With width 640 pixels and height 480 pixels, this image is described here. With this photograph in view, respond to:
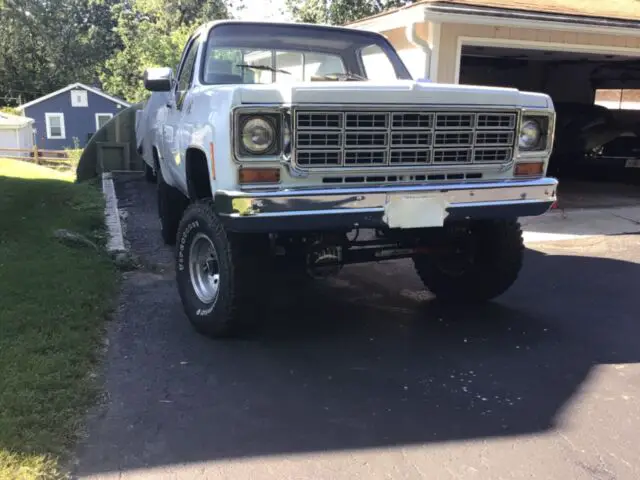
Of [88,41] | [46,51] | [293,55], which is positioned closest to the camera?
[293,55]

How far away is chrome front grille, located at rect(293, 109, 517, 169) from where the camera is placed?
12.8 feet

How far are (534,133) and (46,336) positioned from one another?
368 centimetres

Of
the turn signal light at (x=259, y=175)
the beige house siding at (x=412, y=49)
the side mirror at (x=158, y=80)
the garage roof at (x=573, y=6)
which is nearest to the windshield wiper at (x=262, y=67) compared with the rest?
the side mirror at (x=158, y=80)

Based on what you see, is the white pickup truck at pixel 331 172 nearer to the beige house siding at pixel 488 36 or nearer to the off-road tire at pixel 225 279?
the off-road tire at pixel 225 279

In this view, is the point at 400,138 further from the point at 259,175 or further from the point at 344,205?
the point at 259,175

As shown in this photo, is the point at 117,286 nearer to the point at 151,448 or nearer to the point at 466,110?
the point at 151,448

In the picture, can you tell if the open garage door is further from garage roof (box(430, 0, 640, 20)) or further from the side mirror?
the side mirror

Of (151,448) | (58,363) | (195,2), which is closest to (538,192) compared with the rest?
(151,448)

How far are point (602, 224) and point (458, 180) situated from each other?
223 inches

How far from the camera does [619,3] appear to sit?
12.0 m

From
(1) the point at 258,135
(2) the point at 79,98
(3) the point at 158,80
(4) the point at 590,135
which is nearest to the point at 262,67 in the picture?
(3) the point at 158,80

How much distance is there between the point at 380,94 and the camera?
396cm

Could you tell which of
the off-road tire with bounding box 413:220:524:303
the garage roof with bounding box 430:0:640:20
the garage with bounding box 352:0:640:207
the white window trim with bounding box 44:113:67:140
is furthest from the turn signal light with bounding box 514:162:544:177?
the white window trim with bounding box 44:113:67:140

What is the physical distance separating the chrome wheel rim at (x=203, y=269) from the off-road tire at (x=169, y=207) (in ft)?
8.09
